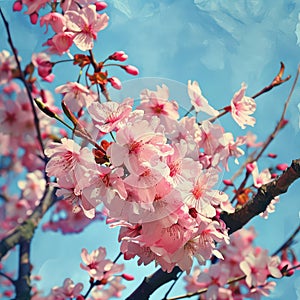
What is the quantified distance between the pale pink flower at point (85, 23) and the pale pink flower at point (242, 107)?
0.25 m

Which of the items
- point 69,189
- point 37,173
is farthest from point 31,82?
point 69,189

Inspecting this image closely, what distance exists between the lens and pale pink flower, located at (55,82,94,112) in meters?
0.79

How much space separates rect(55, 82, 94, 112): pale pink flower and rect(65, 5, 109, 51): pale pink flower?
0.10 meters

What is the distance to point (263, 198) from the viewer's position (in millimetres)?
625

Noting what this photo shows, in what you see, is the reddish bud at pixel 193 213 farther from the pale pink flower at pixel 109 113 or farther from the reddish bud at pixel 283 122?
the reddish bud at pixel 283 122

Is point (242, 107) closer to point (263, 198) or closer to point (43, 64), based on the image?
point (263, 198)

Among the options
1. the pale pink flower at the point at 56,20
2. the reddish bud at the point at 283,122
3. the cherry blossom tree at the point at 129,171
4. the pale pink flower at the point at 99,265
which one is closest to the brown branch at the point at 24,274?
the cherry blossom tree at the point at 129,171

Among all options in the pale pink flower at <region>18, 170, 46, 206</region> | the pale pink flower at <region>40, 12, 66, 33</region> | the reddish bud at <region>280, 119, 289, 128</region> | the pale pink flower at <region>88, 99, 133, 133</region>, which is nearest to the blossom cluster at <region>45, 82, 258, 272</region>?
the pale pink flower at <region>88, 99, 133, 133</region>

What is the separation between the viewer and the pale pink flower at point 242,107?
0.75 m

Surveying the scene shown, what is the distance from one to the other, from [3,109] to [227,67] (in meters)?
0.54

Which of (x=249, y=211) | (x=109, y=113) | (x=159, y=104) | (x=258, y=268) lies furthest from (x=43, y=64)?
(x=258, y=268)

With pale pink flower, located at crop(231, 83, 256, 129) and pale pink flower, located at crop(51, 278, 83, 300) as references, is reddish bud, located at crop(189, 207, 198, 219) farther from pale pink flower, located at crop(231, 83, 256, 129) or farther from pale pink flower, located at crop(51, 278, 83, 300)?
pale pink flower, located at crop(51, 278, 83, 300)

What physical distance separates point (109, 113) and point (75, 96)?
0.97 ft

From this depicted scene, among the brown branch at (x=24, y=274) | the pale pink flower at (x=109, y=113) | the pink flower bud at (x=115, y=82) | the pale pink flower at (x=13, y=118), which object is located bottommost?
the brown branch at (x=24, y=274)
